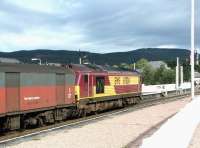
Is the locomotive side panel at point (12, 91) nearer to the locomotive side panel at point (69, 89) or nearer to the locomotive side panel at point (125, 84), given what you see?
the locomotive side panel at point (69, 89)

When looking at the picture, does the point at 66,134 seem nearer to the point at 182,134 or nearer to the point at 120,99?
the point at 182,134

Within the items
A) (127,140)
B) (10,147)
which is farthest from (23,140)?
(127,140)

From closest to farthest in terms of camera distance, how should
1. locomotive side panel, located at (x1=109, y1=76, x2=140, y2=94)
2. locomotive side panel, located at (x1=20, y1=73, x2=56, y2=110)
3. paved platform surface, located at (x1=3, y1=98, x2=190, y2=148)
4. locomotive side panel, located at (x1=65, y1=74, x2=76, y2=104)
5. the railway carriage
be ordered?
1. paved platform surface, located at (x1=3, y1=98, x2=190, y2=148)
2. the railway carriage
3. locomotive side panel, located at (x1=20, y1=73, x2=56, y2=110)
4. locomotive side panel, located at (x1=65, y1=74, x2=76, y2=104)
5. locomotive side panel, located at (x1=109, y1=76, x2=140, y2=94)

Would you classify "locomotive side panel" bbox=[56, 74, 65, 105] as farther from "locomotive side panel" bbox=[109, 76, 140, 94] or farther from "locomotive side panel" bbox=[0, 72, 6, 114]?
"locomotive side panel" bbox=[109, 76, 140, 94]

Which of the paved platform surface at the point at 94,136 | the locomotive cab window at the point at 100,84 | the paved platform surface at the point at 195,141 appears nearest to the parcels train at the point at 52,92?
the locomotive cab window at the point at 100,84

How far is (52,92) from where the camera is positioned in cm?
2478

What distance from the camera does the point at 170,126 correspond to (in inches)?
495

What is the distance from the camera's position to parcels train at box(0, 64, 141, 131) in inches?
808

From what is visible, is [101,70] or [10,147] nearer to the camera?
[10,147]

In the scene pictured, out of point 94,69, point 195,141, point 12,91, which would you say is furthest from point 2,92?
point 94,69

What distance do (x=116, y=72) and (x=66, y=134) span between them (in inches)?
757

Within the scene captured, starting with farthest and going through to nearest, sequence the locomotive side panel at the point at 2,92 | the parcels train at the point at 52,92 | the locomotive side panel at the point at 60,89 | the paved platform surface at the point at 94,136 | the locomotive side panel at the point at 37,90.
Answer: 1. the locomotive side panel at the point at 60,89
2. the locomotive side panel at the point at 37,90
3. the parcels train at the point at 52,92
4. the locomotive side panel at the point at 2,92
5. the paved platform surface at the point at 94,136

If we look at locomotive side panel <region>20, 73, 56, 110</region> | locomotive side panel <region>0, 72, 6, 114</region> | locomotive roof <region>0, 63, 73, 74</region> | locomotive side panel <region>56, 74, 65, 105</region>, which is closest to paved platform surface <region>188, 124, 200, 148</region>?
locomotive side panel <region>0, 72, 6, 114</region>

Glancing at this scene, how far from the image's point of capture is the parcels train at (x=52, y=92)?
2052cm
